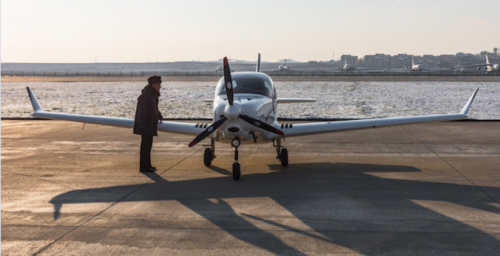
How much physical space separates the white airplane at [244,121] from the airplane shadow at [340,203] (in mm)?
767

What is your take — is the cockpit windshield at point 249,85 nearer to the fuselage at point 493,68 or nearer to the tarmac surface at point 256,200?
the tarmac surface at point 256,200

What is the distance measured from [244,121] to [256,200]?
210cm

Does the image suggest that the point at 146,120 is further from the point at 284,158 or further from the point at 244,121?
the point at 284,158

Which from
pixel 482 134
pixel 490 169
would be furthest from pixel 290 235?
pixel 482 134

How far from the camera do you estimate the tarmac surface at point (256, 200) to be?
21.6 feet

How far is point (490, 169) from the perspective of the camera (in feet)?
38.2

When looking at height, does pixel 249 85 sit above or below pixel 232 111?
above

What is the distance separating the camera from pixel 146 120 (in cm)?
1149

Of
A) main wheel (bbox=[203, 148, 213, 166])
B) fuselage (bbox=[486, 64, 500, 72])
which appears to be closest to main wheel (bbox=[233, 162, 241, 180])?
main wheel (bbox=[203, 148, 213, 166])

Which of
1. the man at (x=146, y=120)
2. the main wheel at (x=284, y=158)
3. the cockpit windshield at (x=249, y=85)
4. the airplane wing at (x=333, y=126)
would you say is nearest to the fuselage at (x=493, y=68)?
the airplane wing at (x=333, y=126)

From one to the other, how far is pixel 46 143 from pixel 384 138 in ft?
32.9

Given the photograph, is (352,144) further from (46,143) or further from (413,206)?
(46,143)

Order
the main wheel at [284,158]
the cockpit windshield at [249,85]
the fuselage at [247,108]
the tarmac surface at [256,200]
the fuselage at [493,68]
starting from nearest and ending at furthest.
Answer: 1. the tarmac surface at [256,200]
2. the fuselage at [247,108]
3. the cockpit windshield at [249,85]
4. the main wheel at [284,158]
5. the fuselage at [493,68]

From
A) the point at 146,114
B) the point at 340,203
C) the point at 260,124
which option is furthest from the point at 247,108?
the point at 340,203
